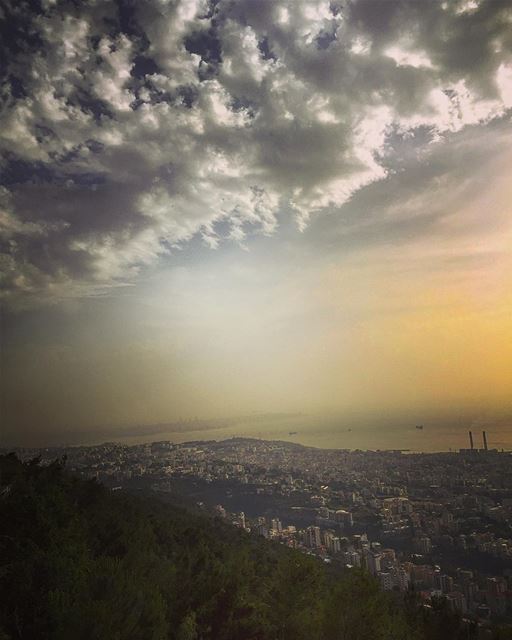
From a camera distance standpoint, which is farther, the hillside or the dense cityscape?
the dense cityscape

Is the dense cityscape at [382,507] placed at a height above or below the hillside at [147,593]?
below

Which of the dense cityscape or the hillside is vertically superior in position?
the hillside

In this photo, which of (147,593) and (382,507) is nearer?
(147,593)

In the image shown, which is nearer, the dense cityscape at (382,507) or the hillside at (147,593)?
the hillside at (147,593)

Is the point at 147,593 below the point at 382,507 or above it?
above

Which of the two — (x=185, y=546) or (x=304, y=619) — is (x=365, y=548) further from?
(x=304, y=619)
